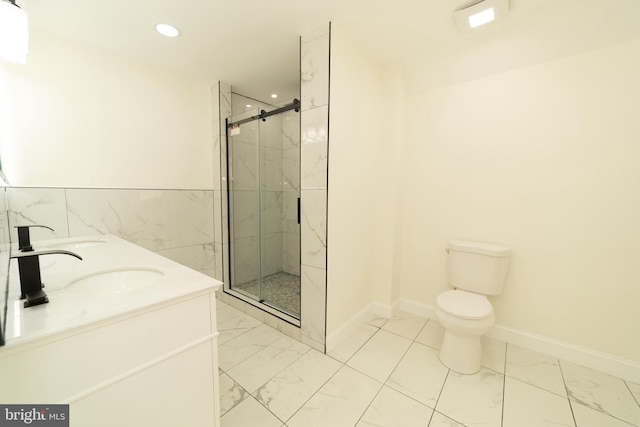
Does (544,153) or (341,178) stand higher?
(544,153)

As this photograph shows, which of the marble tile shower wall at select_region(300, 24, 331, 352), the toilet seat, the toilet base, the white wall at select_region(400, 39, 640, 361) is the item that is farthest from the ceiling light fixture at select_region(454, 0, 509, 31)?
the toilet base

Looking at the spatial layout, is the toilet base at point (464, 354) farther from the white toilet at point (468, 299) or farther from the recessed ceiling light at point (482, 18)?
the recessed ceiling light at point (482, 18)

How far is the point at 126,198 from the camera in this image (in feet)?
7.00

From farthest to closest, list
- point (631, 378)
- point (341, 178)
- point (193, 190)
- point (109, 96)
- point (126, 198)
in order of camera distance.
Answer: point (193, 190)
point (126, 198)
point (109, 96)
point (341, 178)
point (631, 378)

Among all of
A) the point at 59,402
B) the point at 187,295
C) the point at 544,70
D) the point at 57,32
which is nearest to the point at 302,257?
the point at 187,295

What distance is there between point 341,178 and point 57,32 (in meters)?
2.25

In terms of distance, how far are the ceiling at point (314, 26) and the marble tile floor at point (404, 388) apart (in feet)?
7.03

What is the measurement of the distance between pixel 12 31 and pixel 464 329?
272 cm

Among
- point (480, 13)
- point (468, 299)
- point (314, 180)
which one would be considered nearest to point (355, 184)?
point (314, 180)

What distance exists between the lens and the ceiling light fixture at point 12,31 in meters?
0.98

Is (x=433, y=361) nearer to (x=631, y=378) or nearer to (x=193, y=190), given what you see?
(x=631, y=378)

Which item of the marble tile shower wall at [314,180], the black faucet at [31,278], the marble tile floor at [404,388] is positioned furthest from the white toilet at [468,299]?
the black faucet at [31,278]

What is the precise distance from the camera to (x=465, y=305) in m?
1.67

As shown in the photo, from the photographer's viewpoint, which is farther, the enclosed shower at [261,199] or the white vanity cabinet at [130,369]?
the enclosed shower at [261,199]
